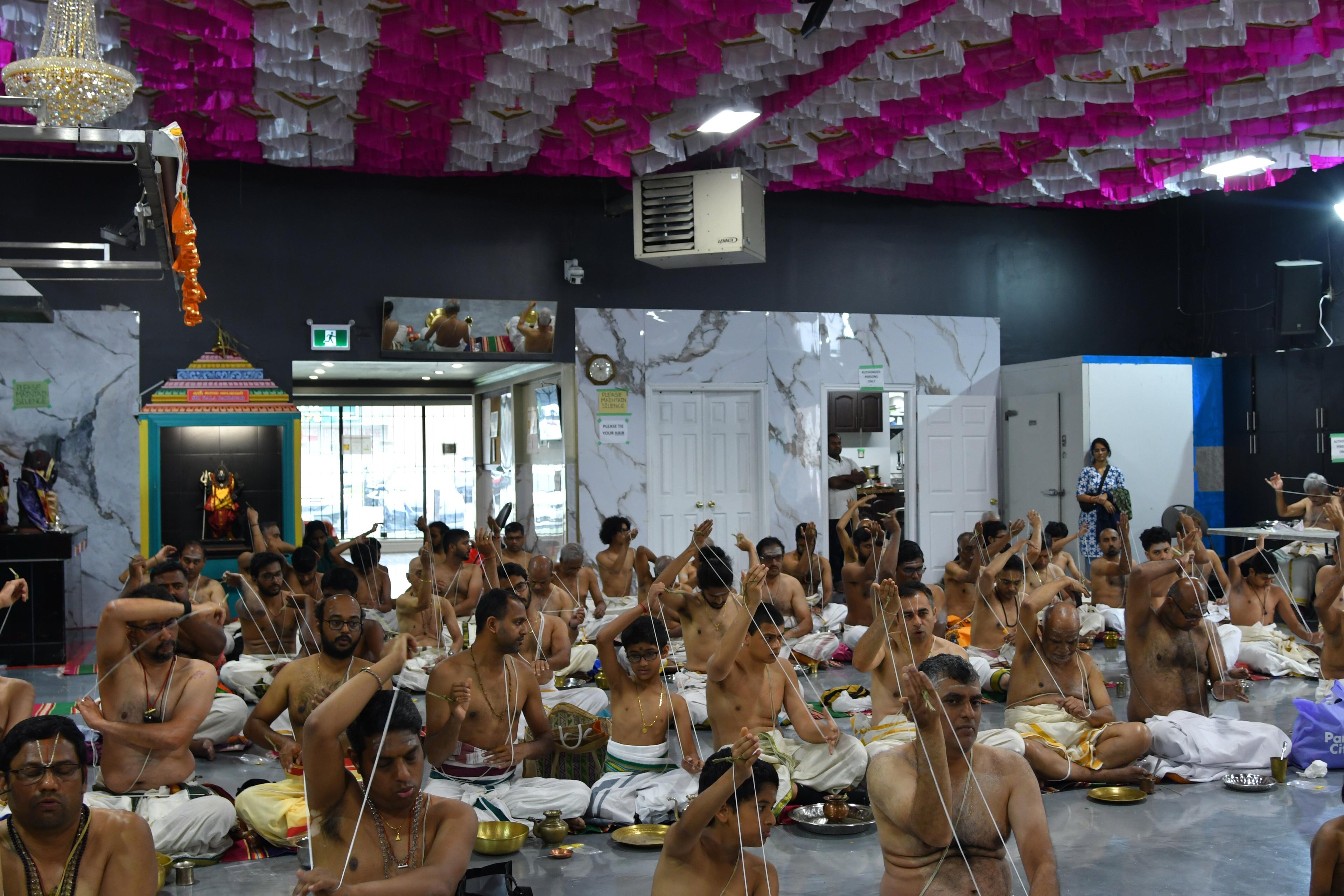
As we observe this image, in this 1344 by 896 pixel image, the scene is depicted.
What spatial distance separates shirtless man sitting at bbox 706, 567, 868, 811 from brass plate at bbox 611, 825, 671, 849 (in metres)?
0.64

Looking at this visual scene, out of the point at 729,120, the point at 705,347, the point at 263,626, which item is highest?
the point at 729,120

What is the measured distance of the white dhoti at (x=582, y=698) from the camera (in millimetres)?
7086

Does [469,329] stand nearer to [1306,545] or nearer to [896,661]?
[896,661]

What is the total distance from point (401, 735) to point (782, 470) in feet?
32.9

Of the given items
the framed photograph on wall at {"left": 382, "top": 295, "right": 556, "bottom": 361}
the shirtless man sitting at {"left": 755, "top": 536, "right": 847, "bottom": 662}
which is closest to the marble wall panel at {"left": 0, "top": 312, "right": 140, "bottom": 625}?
the framed photograph on wall at {"left": 382, "top": 295, "right": 556, "bottom": 361}

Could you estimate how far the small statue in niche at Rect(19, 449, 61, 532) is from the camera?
9.25m

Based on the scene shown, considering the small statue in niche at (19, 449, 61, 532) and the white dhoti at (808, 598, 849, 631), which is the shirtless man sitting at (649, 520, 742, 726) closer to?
the white dhoti at (808, 598, 849, 631)

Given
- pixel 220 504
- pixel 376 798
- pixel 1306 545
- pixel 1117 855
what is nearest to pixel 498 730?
pixel 376 798

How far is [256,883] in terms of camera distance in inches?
177

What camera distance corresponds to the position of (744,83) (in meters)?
9.35

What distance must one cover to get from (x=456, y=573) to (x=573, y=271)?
14.2 feet

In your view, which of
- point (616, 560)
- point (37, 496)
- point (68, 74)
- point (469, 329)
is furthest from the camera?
point (469, 329)

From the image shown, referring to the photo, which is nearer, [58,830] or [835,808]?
[58,830]

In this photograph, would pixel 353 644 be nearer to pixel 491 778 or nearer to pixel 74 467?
pixel 491 778
